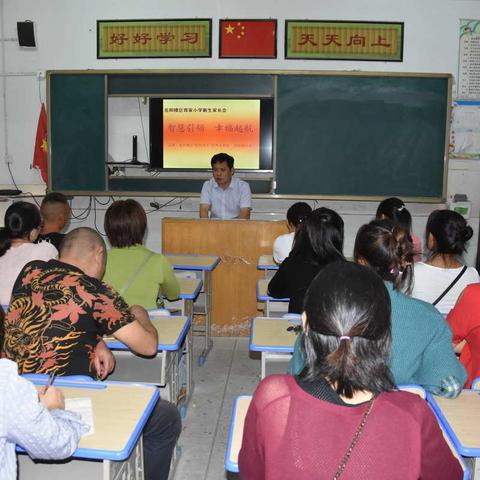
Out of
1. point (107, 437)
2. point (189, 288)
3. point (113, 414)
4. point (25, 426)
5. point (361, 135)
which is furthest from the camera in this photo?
point (361, 135)

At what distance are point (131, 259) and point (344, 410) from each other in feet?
6.31

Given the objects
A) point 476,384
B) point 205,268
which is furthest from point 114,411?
point 205,268

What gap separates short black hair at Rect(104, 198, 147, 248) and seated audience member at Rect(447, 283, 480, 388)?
1.54 m

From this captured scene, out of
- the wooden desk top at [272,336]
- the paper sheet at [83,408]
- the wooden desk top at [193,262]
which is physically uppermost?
the wooden desk top at [193,262]

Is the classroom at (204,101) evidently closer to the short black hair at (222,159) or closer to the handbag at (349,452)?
the short black hair at (222,159)

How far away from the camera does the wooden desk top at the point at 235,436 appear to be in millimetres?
1388

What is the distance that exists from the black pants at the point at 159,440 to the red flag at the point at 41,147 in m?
4.64

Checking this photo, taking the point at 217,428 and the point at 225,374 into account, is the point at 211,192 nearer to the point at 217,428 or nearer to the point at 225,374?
the point at 225,374

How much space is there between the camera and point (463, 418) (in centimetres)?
159

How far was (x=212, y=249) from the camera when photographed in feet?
14.9

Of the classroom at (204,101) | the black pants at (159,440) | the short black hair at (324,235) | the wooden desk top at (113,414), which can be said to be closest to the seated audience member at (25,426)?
the wooden desk top at (113,414)

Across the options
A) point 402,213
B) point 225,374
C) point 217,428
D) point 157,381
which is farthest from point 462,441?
point 225,374

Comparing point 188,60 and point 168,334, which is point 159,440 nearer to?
point 168,334

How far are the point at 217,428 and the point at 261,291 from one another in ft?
2.71
